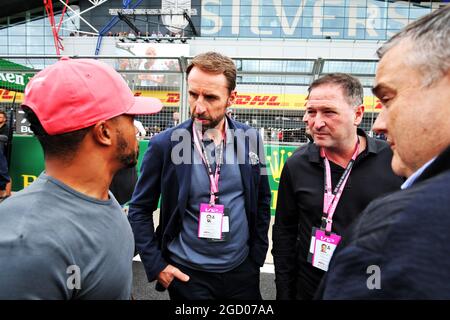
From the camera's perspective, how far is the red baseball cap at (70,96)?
3.57 ft

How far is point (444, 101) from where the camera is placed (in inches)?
28.7

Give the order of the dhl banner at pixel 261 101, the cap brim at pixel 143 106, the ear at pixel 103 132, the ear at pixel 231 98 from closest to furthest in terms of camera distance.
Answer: the ear at pixel 103 132
the cap brim at pixel 143 106
the ear at pixel 231 98
the dhl banner at pixel 261 101

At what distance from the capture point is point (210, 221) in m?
1.89

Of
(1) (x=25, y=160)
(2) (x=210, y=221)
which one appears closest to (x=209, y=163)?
(2) (x=210, y=221)

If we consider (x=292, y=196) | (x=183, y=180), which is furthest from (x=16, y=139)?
(x=292, y=196)

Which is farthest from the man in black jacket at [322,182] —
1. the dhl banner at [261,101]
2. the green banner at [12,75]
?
the green banner at [12,75]

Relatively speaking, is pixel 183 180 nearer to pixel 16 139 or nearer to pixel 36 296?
pixel 36 296

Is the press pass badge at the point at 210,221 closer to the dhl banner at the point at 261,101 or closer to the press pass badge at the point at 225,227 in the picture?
the press pass badge at the point at 225,227

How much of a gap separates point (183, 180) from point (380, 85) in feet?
4.24

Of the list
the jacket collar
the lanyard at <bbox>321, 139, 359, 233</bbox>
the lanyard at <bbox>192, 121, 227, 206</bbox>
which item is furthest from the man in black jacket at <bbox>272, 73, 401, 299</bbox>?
the jacket collar

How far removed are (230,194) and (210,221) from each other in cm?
23

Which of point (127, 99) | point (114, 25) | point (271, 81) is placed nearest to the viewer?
point (127, 99)

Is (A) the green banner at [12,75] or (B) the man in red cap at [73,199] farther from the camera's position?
(A) the green banner at [12,75]

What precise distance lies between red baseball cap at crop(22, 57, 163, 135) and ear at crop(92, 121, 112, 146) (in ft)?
0.09
